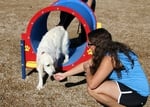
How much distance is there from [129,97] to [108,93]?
0.28 metres

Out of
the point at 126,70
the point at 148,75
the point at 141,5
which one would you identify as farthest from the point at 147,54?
the point at 141,5

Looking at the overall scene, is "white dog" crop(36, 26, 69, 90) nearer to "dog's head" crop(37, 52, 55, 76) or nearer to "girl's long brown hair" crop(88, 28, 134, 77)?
"dog's head" crop(37, 52, 55, 76)

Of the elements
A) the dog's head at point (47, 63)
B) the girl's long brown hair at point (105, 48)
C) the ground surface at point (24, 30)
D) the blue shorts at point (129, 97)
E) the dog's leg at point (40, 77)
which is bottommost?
the ground surface at point (24, 30)

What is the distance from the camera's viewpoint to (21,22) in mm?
10680

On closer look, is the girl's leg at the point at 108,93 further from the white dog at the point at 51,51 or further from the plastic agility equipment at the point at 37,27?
the plastic agility equipment at the point at 37,27

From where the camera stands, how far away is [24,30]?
993 centimetres

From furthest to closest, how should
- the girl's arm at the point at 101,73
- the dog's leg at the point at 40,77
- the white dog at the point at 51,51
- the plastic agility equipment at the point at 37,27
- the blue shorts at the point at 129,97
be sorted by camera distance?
the plastic agility equipment at the point at 37,27 < the dog's leg at the point at 40,77 < the white dog at the point at 51,51 < the blue shorts at the point at 129,97 < the girl's arm at the point at 101,73

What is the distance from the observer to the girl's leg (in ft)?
16.0

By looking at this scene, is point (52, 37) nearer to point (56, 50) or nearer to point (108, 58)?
point (56, 50)

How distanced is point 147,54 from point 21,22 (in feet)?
13.1

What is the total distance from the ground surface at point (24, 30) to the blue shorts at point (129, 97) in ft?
4.09

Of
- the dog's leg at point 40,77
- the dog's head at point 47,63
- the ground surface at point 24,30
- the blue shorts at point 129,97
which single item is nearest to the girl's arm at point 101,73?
the blue shorts at point 129,97

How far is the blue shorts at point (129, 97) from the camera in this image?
191 inches

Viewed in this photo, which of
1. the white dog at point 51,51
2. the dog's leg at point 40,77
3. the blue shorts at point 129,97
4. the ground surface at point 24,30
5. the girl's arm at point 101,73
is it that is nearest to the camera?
the girl's arm at point 101,73
